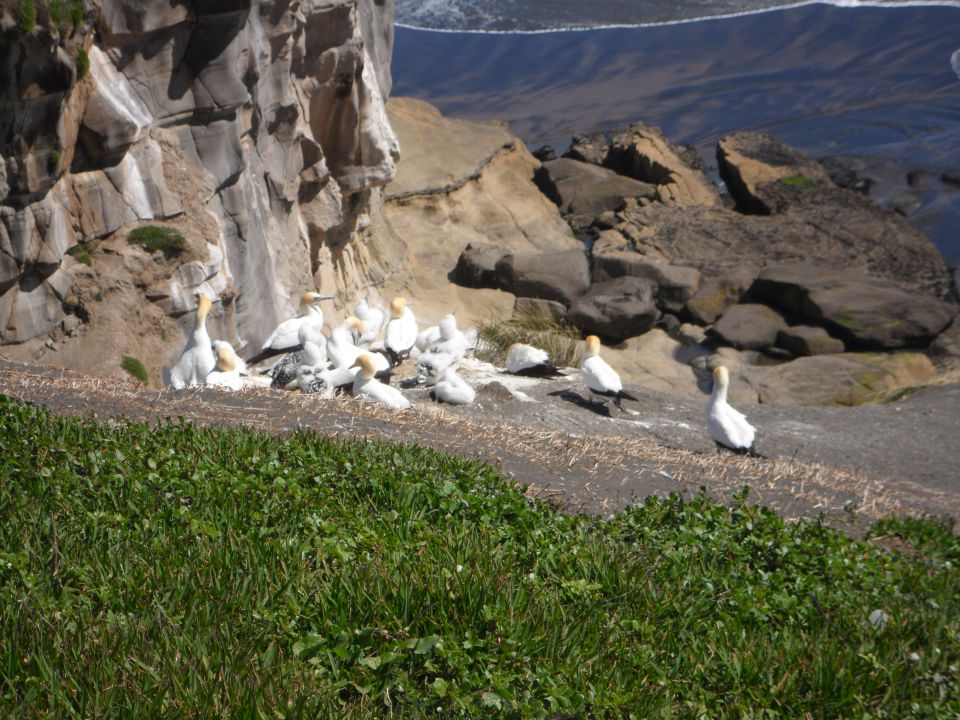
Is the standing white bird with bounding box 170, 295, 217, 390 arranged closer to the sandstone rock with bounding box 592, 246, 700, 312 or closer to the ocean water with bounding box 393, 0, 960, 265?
the sandstone rock with bounding box 592, 246, 700, 312

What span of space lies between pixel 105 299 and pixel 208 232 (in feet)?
6.08

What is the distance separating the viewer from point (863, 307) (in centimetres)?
2061

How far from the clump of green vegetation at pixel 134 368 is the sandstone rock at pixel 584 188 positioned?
61.4 feet

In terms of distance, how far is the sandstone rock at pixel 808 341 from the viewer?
2027cm

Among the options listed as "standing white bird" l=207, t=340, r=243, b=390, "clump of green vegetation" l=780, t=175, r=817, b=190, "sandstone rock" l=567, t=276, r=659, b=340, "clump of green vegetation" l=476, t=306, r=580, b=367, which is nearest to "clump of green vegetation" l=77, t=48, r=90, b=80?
"standing white bird" l=207, t=340, r=243, b=390

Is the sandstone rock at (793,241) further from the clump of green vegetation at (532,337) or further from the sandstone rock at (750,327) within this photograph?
the clump of green vegetation at (532,337)

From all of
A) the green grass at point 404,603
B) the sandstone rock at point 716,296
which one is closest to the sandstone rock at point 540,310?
the sandstone rock at point 716,296

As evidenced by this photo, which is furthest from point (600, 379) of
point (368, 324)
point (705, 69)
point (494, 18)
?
point (494, 18)

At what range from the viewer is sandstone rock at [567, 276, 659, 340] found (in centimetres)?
2103

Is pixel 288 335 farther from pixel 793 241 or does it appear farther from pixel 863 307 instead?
pixel 793 241

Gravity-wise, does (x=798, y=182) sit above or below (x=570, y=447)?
above

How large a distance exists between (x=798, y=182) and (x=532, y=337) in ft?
48.1

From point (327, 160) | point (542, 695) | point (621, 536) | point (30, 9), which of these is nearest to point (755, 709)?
point (542, 695)

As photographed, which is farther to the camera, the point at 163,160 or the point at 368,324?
the point at 368,324
